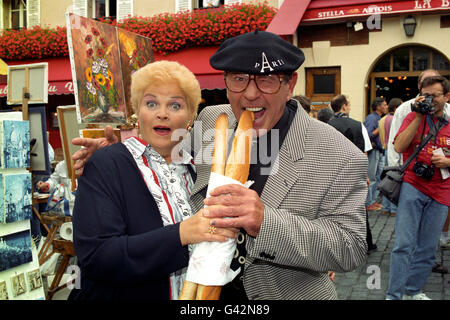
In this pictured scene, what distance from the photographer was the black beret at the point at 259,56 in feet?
5.37

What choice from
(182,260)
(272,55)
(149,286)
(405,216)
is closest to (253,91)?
(272,55)

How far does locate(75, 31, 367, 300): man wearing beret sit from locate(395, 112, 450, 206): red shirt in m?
2.45

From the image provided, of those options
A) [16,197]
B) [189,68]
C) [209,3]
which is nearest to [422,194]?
[16,197]

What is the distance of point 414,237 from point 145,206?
119 inches

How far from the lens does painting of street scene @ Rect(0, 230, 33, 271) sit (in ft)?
10.0

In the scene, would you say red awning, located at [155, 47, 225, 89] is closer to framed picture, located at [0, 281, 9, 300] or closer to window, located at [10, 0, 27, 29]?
window, located at [10, 0, 27, 29]

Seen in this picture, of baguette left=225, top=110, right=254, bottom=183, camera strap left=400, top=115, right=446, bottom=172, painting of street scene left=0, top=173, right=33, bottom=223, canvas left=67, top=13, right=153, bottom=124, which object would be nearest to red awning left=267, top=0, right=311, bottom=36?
camera strap left=400, top=115, right=446, bottom=172

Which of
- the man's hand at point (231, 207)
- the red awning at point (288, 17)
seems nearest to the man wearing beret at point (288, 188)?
the man's hand at point (231, 207)

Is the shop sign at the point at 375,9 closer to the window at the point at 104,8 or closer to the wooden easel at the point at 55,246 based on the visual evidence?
the window at the point at 104,8

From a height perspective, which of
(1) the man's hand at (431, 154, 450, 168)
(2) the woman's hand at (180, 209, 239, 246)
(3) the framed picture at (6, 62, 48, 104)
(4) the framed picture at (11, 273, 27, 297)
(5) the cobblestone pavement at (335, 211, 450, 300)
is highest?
(3) the framed picture at (6, 62, 48, 104)

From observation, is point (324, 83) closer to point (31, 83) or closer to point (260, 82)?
point (31, 83)

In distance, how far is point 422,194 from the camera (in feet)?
12.7

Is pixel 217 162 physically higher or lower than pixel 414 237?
higher

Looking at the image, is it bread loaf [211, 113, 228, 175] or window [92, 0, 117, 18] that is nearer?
bread loaf [211, 113, 228, 175]
